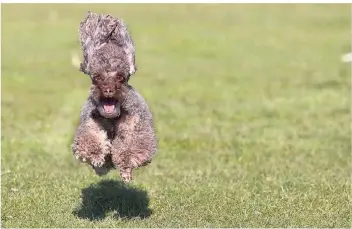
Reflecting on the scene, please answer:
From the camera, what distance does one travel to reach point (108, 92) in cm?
855

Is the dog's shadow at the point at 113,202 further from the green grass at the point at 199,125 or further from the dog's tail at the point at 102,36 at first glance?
the dog's tail at the point at 102,36

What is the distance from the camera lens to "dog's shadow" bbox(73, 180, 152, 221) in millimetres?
11258

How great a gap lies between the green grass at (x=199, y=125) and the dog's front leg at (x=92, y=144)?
1.79 metres

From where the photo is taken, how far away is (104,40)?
8.95 meters

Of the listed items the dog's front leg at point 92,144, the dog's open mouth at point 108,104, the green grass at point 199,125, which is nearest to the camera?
the dog's open mouth at point 108,104

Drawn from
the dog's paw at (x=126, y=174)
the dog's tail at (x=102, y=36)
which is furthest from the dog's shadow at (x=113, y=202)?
the dog's tail at (x=102, y=36)

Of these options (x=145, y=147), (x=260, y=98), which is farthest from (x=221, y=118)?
(x=145, y=147)

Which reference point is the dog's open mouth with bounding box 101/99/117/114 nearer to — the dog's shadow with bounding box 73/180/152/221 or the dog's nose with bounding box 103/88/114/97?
the dog's nose with bounding box 103/88/114/97

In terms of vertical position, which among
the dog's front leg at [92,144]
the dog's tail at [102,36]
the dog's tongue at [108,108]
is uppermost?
the dog's tail at [102,36]

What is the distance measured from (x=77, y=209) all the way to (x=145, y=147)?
264 cm

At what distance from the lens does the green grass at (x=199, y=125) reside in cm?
1166

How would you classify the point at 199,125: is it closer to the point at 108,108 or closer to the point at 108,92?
the point at 108,108

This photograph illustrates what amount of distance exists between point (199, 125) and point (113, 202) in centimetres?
722

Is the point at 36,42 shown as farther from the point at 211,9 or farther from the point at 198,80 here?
the point at 211,9
